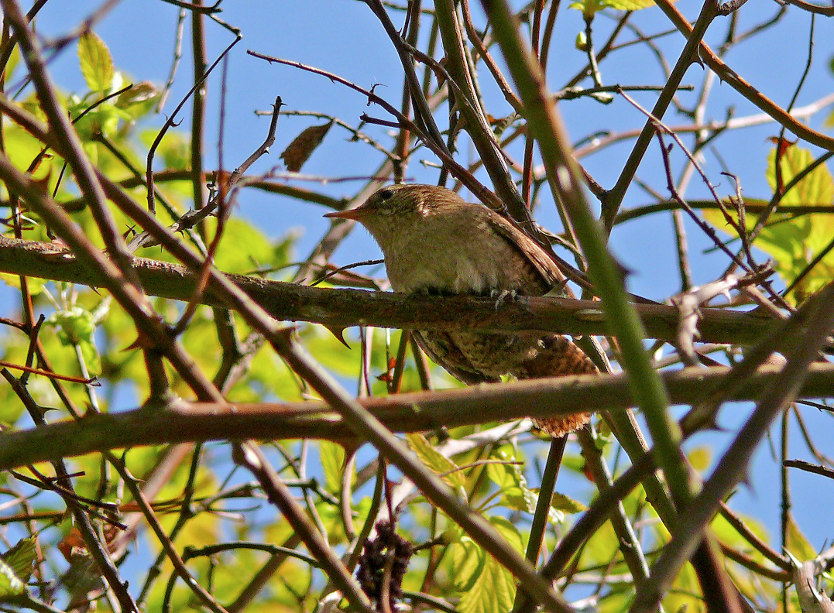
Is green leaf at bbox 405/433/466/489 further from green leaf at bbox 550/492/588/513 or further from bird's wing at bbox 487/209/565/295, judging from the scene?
bird's wing at bbox 487/209/565/295

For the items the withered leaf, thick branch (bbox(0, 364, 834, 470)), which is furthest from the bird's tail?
thick branch (bbox(0, 364, 834, 470))

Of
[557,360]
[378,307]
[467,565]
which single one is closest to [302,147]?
[378,307]

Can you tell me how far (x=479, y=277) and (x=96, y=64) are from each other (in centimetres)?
190

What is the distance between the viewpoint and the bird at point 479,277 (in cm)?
413

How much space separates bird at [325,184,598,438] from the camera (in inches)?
163

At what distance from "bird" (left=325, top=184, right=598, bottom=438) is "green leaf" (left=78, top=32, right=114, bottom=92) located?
1305 mm

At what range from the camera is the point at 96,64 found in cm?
368

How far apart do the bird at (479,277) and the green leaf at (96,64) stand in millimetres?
1305

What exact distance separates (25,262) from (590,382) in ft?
5.83

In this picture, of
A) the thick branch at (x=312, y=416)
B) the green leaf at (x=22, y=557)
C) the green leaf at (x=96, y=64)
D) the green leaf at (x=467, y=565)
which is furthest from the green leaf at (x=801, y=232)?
the green leaf at (x=22, y=557)

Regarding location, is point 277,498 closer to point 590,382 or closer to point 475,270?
point 590,382

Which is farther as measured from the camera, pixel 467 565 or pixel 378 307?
pixel 467 565

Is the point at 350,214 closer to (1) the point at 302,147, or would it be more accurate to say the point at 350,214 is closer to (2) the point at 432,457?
(1) the point at 302,147

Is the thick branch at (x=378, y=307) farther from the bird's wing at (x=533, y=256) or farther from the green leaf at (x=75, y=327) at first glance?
the bird's wing at (x=533, y=256)
